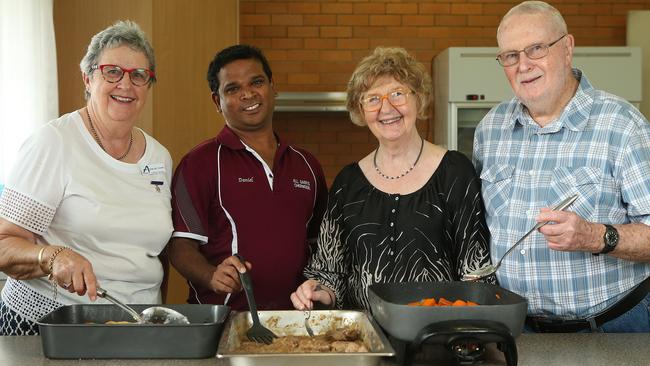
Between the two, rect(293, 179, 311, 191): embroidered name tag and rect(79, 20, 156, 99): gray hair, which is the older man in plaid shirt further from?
rect(79, 20, 156, 99): gray hair

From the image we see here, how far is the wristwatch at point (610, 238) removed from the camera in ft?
6.40

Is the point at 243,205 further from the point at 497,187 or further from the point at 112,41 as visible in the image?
the point at 497,187

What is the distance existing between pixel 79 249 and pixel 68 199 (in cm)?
16

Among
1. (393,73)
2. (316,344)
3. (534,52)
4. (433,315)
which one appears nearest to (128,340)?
(316,344)

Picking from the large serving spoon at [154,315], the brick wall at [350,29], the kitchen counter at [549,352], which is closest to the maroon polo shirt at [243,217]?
the large serving spoon at [154,315]

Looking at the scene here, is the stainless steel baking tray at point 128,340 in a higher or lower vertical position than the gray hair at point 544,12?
lower

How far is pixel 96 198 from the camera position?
217 cm

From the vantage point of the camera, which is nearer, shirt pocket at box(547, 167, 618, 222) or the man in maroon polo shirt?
shirt pocket at box(547, 167, 618, 222)

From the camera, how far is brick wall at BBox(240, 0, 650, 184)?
589 cm

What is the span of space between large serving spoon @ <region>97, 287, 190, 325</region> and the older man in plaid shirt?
960mm

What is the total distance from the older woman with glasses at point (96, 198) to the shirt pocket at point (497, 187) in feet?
3.31

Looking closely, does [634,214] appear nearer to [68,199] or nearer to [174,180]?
[174,180]

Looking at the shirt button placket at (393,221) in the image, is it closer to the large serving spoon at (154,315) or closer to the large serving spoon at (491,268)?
the large serving spoon at (491,268)

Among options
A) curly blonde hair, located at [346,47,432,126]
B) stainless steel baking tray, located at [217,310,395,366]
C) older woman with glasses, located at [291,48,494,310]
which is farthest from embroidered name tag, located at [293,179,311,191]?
stainless steel baking tray, located at [217,310,395,366]
